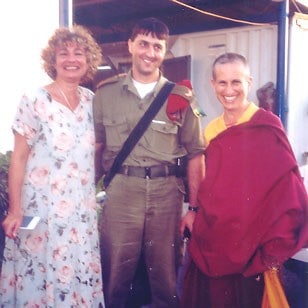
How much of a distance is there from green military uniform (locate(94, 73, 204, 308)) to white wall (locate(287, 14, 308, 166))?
3.64m

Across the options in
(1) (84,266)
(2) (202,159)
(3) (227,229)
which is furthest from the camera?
(2) (202,159)

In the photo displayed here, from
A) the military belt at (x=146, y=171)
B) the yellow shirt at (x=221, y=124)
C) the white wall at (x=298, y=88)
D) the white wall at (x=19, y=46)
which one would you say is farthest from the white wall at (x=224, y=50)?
the military belt at (x=146, y=171)

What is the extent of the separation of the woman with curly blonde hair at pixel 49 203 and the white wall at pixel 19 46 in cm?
78

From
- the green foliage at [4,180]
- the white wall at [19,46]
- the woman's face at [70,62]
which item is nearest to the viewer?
the green foliage at [4,180]

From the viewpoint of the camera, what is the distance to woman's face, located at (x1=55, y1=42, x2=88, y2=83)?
3043mm

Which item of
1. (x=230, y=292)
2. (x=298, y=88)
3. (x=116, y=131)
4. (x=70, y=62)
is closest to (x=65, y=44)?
(x=70, y=62)

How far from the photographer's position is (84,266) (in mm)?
3029

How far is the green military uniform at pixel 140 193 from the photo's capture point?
309 cm

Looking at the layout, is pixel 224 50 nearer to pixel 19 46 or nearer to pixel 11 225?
pixel 19 46

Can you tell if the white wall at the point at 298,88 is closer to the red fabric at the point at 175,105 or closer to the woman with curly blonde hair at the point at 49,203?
the red fabric at the point at 175,105

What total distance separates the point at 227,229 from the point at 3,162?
140 centimetres

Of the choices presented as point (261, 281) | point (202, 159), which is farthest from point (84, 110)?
point (261, 281)

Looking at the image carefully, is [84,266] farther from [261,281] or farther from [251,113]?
[251,113]

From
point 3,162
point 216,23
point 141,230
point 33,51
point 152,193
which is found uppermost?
point 216,23
